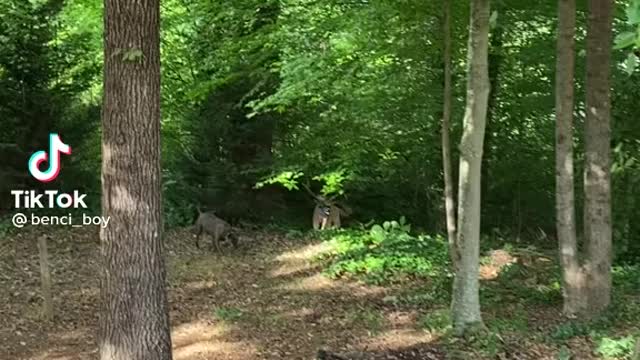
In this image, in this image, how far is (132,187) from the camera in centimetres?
525

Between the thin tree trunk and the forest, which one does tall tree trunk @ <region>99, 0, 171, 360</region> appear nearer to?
the forest

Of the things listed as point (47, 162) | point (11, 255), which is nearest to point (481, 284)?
point (11, 255)

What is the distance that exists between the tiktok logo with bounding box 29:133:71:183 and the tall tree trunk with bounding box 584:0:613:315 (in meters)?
8.34

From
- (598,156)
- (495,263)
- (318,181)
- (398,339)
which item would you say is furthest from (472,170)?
(318,181)

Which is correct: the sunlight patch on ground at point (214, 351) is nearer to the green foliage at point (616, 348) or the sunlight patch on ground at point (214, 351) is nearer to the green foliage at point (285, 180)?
the green foliage at point (616, 348)

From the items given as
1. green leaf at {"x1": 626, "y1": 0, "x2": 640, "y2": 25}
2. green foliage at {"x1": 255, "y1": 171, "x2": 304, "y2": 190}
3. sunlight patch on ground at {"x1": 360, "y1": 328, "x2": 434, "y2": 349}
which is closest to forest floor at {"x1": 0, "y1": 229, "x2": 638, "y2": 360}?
sunlight patch on ground at {"x1": 360, "y1": 328, "x2": 434, "y2": 349}

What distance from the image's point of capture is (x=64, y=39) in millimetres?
12586

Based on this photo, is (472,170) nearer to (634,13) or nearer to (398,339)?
(398,339)

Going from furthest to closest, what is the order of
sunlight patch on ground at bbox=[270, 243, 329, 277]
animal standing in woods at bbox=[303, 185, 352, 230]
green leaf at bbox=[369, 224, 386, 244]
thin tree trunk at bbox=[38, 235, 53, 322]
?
animal standing in woods at bbox=[303, 185, 352, 230] → green leaf at bbox=[369, 224, 386, 244] → sunlight patch on ground at bbox=[270, 243, 329, 277] → thin tree trunk at bbox=[38, 235, 53, 322]

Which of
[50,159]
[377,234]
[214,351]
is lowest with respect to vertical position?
[214,351]

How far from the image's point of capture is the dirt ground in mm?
7238

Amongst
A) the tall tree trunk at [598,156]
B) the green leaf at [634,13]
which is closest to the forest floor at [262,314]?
the tall tree trunk at [598,156]

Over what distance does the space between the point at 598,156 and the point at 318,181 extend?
7.08m

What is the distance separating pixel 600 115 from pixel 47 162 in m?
8.85
